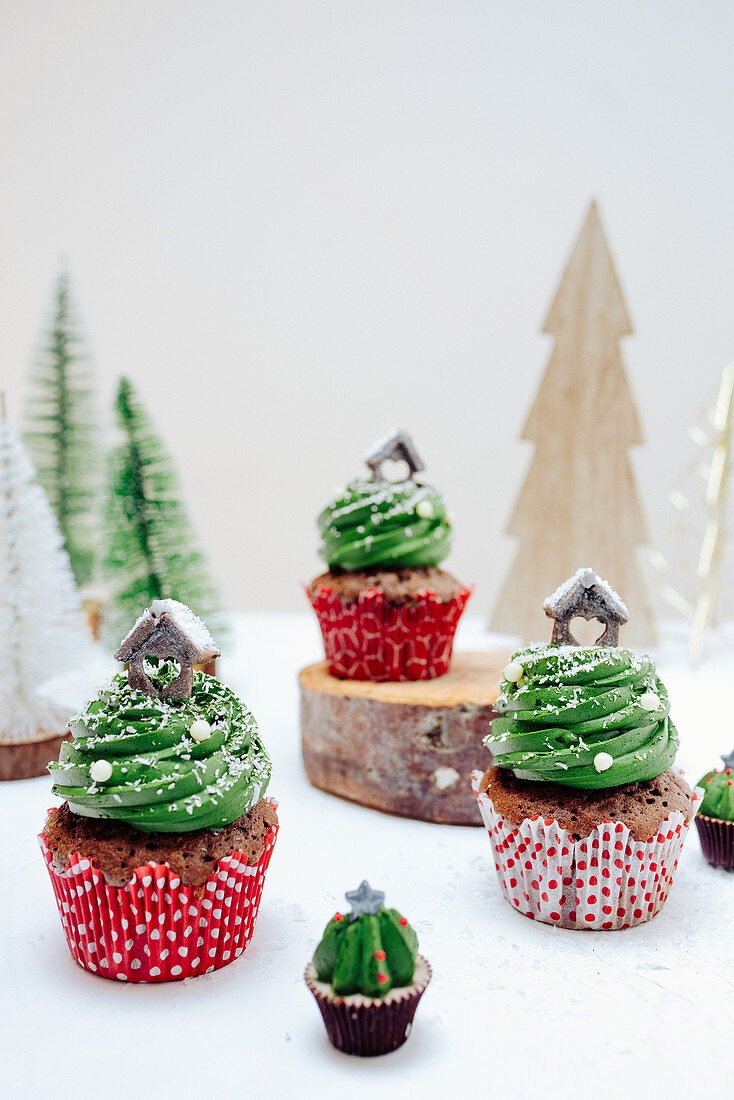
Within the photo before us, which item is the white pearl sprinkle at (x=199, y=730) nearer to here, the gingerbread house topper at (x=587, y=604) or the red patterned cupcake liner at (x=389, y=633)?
the gingerbread house topper at (x=587, y=604)

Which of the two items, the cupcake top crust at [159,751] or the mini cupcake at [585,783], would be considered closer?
the cupcake top crust at [159,751]

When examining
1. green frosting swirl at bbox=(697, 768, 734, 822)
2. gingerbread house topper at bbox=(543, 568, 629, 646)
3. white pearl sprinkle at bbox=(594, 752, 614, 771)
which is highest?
gingerbread house topper at bbox=(543, 568, 629, 646)

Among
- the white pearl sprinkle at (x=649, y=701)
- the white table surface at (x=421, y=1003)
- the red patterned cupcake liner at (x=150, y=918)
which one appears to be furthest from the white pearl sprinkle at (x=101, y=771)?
the white pearl sprinkle at (x=649, y=701)

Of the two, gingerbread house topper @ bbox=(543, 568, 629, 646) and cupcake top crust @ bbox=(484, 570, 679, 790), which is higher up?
gingerbread house topper @ bbox=(543, 568, 629, 646)

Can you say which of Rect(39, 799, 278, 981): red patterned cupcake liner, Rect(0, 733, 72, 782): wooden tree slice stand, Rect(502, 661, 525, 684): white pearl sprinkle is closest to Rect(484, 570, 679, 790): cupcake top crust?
Rect(502, 661, 525, 684): white pearl sprinkle

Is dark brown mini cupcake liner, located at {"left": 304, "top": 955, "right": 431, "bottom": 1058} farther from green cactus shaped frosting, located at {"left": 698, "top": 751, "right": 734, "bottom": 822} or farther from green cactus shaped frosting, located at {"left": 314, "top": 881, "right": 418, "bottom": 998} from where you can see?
green cactus shaped frosting, located at {"left": 698, "top": 751, "right": 734, "bottom": 822}

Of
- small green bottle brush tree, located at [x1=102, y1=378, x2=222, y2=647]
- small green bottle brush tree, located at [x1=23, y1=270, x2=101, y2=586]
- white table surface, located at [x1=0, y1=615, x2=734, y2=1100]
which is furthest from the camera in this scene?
small green bottle brush tree, located at [x1=23, y1=270, x2=101, y2=586]

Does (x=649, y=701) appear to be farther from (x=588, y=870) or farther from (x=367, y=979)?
(x=367, y=979)
